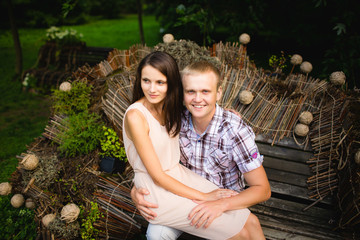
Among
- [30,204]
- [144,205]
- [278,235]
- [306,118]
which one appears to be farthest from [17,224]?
[306,118]

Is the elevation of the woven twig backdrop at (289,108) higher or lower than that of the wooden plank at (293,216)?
higher

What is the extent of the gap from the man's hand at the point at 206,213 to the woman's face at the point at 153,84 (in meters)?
1.05

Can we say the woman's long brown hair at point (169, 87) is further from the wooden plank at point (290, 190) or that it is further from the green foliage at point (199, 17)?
the green foliage at point (199, 17)

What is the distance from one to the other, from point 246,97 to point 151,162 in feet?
5.57

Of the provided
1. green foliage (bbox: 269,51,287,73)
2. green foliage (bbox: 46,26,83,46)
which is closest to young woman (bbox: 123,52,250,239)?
green foliage (bbox: 269,51,287,73)

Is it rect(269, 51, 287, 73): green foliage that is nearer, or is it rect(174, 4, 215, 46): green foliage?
rect(269, 51, 287, 73): green foliage

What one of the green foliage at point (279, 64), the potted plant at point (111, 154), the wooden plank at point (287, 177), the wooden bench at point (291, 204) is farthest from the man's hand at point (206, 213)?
the green foliage at point (279, 64)

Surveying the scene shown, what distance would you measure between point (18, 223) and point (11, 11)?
6.91m

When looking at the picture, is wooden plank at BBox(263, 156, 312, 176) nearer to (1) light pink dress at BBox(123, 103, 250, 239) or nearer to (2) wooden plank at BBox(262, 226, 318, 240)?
(2) wooden plank at BBox(262, 226, 318, 240)

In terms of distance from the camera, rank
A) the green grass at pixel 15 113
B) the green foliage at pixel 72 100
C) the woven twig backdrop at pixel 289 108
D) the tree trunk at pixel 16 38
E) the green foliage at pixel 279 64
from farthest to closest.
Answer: the tree trunk at pixel 16 38, the green grass at pixel 15 113, the green foliage at pixel 279 64, the green foliage at pixel 72 100, the woven twig backdrop at pixel 289 108

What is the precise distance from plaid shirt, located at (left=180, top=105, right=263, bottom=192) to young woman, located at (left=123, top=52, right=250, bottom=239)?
0.57ft

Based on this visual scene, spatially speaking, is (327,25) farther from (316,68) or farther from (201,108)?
(201,108)

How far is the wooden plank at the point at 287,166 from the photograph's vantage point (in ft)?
9.71

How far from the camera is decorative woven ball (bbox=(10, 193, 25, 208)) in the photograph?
3.37 m
